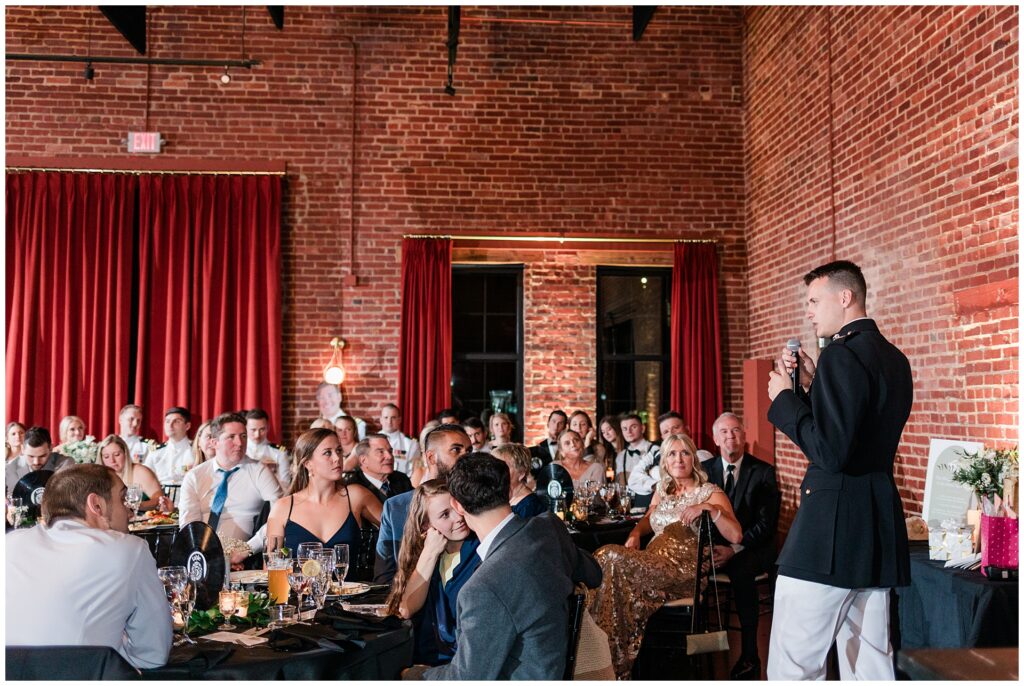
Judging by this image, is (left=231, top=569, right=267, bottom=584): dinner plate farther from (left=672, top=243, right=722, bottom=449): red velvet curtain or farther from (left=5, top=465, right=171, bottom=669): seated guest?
(left=672, top=243, right=722, bottom=449): red velvet curtain

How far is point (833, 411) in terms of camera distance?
2.84 m

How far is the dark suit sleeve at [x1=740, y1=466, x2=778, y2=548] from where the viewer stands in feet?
17.5

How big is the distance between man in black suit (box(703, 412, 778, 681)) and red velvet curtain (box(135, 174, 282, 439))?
4741 mm

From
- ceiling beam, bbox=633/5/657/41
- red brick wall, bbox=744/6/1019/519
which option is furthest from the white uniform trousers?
ceiling beam, bbox=633/5/657/41

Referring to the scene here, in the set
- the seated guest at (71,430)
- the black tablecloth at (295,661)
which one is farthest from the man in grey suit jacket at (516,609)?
the seated guest at (71,430)

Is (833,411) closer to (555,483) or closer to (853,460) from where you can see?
(853,460)

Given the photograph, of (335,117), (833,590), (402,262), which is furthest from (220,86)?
(833,590)

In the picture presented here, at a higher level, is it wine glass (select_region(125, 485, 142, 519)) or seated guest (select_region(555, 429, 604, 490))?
seated guest (select_region(555, 429, 604, 490))

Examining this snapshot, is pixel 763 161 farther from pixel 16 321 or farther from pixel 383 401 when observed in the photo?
pixel 16 321

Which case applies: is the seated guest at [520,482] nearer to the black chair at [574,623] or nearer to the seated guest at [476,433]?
the black chair at [574,623]

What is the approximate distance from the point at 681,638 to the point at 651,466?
2232 mm

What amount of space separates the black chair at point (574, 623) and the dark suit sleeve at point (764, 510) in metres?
3.05

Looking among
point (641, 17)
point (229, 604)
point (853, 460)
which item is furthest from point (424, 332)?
point (853, 460)

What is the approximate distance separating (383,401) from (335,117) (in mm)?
2917
